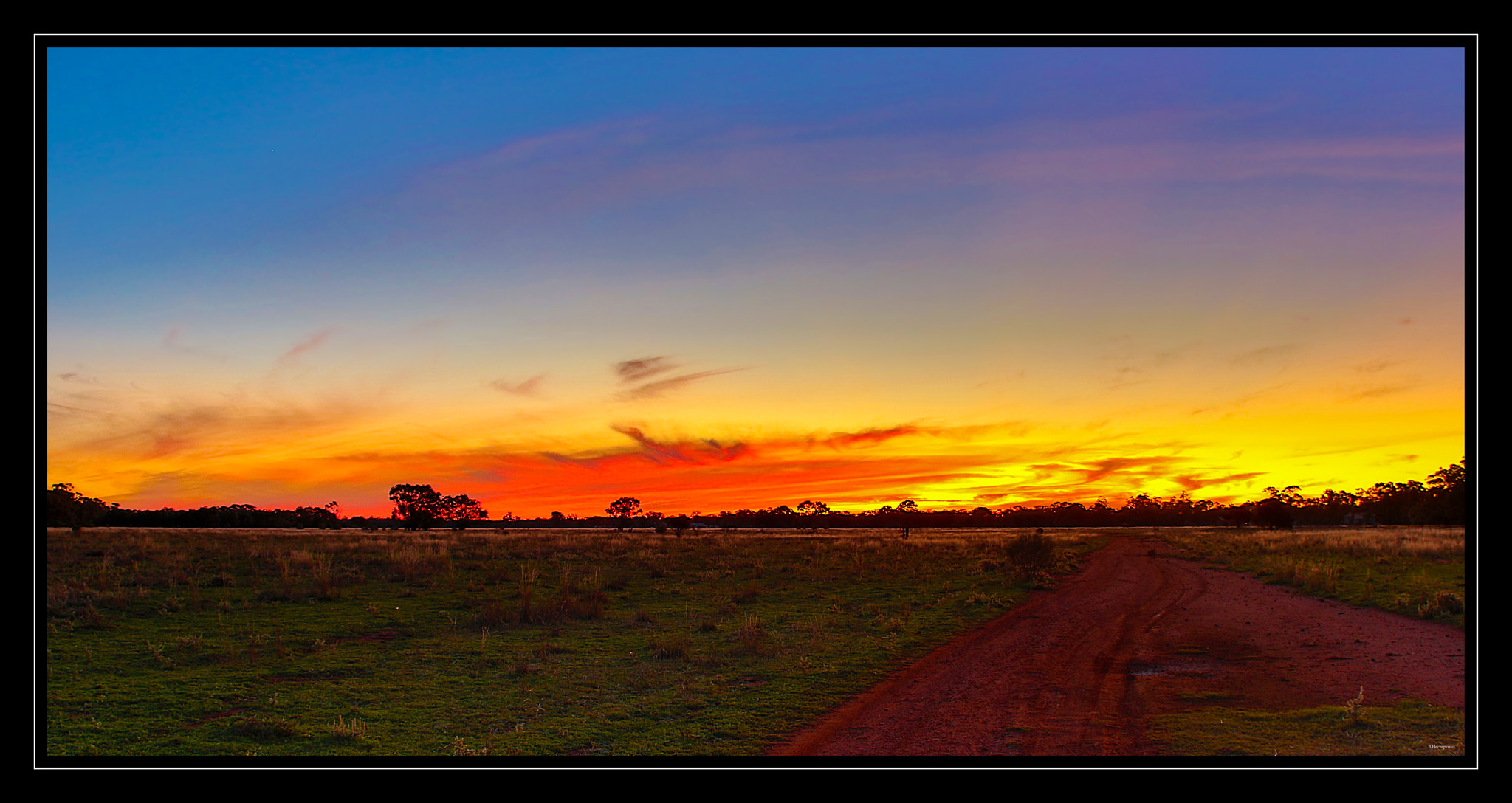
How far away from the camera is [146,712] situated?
11070 mm

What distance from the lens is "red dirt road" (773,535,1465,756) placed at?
9.61m

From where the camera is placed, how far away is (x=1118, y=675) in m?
13.0

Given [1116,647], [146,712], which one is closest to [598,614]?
[146,712]

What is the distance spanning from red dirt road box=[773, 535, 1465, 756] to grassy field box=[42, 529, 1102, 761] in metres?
1.03

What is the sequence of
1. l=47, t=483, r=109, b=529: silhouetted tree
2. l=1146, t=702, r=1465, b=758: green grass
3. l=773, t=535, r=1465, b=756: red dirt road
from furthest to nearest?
l=47, t=483, r=109, b=529: silhouetted tree < l=773, t=535, r=1465, b=756: red dirt road < l=1146, t=702, r=1465, b=758: green grass

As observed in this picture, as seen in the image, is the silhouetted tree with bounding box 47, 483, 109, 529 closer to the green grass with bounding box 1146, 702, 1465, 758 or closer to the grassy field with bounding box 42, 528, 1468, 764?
the grassy field with bounding box 42, 528, 1468, 764

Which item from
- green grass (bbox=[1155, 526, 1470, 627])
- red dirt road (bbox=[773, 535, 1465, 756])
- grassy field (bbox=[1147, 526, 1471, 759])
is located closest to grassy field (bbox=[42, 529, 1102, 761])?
red dirt road (bbox=[773, 535, 1465, 756])

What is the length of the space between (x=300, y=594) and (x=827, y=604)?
14466 mm

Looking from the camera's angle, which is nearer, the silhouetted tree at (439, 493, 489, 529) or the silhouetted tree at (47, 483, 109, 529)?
the silhouetted tree at (47, 483, 109, 529)

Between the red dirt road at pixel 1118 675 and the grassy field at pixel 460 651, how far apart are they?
1034 millimetres

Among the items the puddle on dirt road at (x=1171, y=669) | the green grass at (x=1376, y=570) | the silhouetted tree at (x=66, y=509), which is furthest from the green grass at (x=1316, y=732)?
the silhouetted tree at (x=66, y=509)

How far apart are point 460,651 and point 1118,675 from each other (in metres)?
11.7

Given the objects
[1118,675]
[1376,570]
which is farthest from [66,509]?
[1376,570]

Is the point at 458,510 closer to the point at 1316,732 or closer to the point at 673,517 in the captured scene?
the point at 673,517
